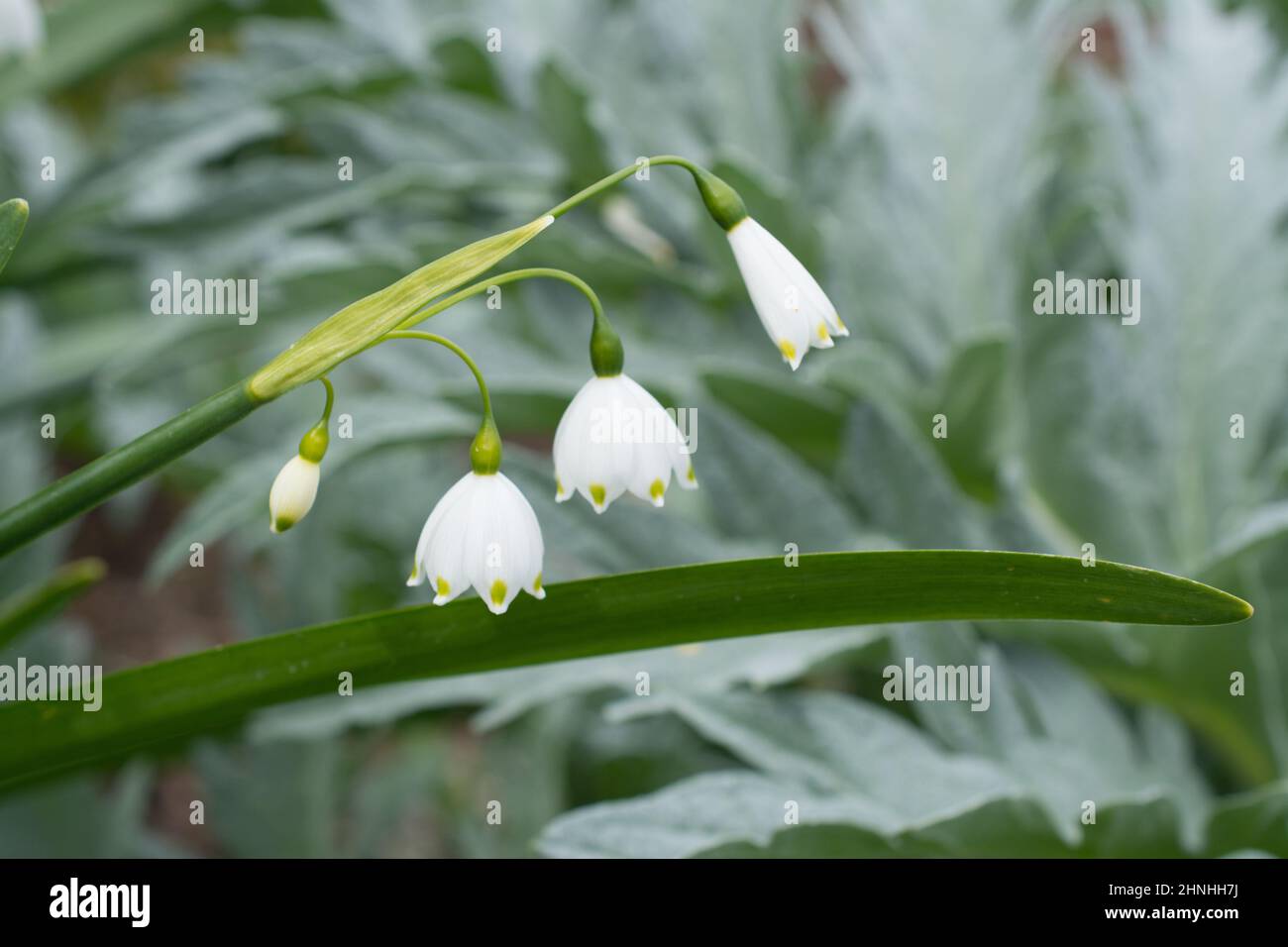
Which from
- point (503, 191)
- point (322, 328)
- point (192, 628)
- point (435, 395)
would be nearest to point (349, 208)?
point (503, 191)

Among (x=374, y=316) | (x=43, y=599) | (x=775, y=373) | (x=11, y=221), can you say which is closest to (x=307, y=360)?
(x=374, y=316)

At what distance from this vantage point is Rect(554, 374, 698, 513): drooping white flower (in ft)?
1.18

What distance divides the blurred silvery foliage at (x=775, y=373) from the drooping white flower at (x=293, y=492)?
0.23 metres

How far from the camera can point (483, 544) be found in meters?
0.35

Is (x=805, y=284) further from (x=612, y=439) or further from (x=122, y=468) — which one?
(x=122, y=468)

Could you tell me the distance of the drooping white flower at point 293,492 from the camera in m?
0.35

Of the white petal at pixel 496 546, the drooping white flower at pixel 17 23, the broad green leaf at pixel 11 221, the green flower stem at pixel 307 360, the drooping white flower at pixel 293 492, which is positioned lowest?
the white petal at pixel 496 546

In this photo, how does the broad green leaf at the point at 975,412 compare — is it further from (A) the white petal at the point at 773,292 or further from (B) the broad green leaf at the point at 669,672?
(A) the white petal at the point at 773,292

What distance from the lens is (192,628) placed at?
1.65 metres

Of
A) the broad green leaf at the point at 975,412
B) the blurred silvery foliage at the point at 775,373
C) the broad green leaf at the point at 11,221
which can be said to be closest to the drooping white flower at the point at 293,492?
the broad green leaf at the point at 11,221

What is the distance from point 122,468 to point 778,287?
0.20 meters

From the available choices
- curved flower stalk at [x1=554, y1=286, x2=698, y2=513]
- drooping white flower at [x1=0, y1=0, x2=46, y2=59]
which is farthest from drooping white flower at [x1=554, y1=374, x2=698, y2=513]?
drooping white flower at [x1=0, y1=0, x2=46, y2=59]
